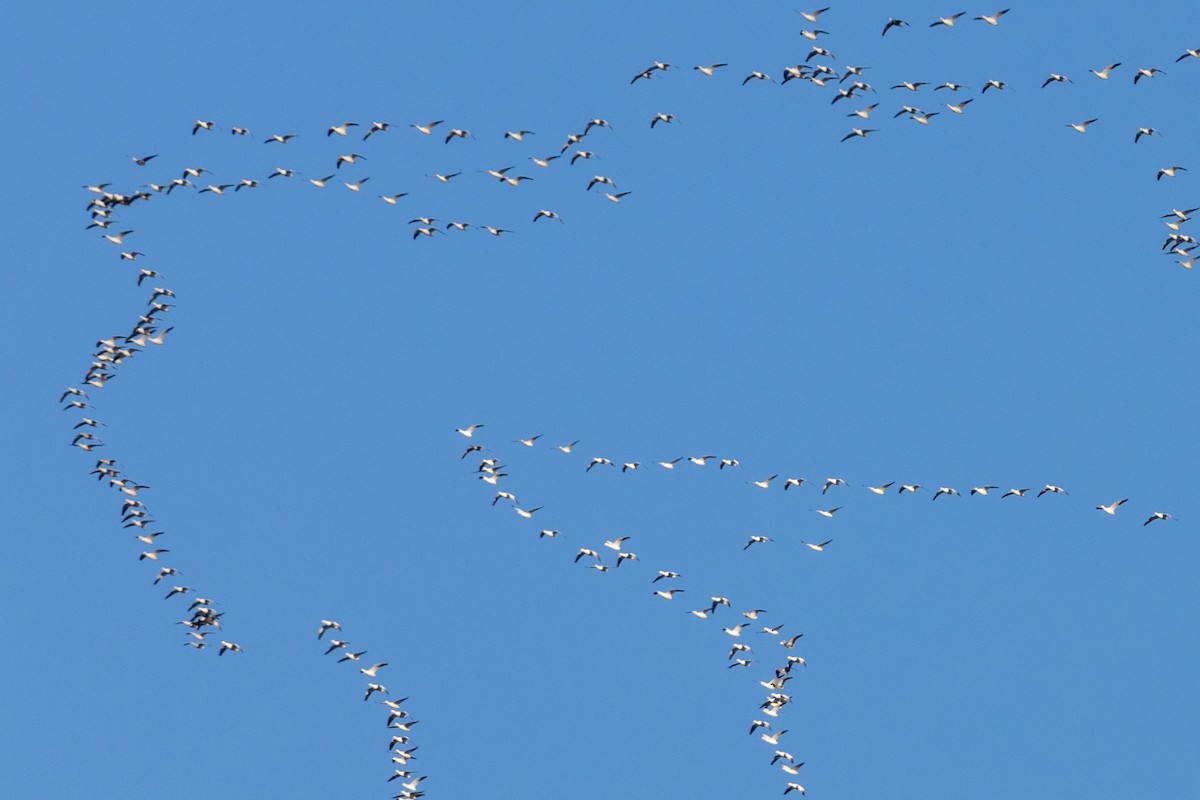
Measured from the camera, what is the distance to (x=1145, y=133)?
9281cm

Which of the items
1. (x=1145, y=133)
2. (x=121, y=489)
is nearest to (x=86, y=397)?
(x=121, y=489)

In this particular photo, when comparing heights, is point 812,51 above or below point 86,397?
above

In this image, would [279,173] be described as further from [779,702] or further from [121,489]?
Result: [779,702]

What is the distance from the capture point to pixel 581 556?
337 feet

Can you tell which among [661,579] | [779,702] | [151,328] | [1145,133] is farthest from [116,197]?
[1145,133]

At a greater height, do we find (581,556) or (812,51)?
(812,51)

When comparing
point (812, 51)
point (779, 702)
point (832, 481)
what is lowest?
point (779, 702)

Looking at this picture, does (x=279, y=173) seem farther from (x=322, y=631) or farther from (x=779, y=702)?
(x=779, y=702)

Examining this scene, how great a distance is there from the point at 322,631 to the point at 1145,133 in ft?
136

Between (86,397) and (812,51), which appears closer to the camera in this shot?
(812,51)

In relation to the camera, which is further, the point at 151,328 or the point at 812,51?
the point at 151,328

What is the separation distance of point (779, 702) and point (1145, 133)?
2888cm

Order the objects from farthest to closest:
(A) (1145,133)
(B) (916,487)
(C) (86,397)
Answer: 1. (C) (86,397)
2. (B) (916,487)
3. (A) (1145,133)

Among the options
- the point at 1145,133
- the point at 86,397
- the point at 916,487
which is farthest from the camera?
the point at 86,397
